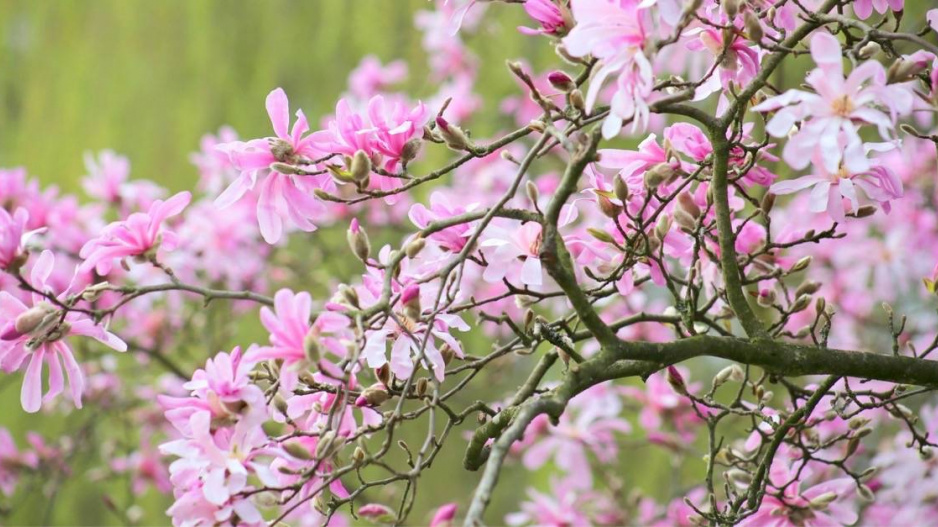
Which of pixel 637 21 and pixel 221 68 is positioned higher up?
pixel 221 68

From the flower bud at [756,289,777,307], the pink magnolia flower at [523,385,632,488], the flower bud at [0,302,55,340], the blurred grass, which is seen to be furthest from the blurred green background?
the flower bud at [0,302,55,340]

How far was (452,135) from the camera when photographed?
2.51ft

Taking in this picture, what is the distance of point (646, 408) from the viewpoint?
1527mm

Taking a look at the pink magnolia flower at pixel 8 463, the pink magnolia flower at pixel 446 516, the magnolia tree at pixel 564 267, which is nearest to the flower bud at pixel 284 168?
the magnolia tree at pixel 564 267

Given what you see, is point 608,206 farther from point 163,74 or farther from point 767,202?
point 163,74

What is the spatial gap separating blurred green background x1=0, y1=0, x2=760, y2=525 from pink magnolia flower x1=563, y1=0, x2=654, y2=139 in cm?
185

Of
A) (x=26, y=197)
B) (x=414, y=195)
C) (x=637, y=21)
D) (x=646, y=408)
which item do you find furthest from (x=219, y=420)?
(x=414, y=195)

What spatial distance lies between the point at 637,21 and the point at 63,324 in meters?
0.52

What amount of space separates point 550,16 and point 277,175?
26cm

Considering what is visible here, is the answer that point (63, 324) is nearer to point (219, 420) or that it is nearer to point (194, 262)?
point (219, 420)

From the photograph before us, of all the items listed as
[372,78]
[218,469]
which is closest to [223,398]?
[218,469]

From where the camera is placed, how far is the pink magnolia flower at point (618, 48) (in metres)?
0.63

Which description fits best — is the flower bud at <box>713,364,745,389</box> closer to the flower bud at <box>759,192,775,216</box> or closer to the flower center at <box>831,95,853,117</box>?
the flower bud at <box>759,192,775,216</box>

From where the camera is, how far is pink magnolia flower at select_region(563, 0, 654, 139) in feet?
2.08
